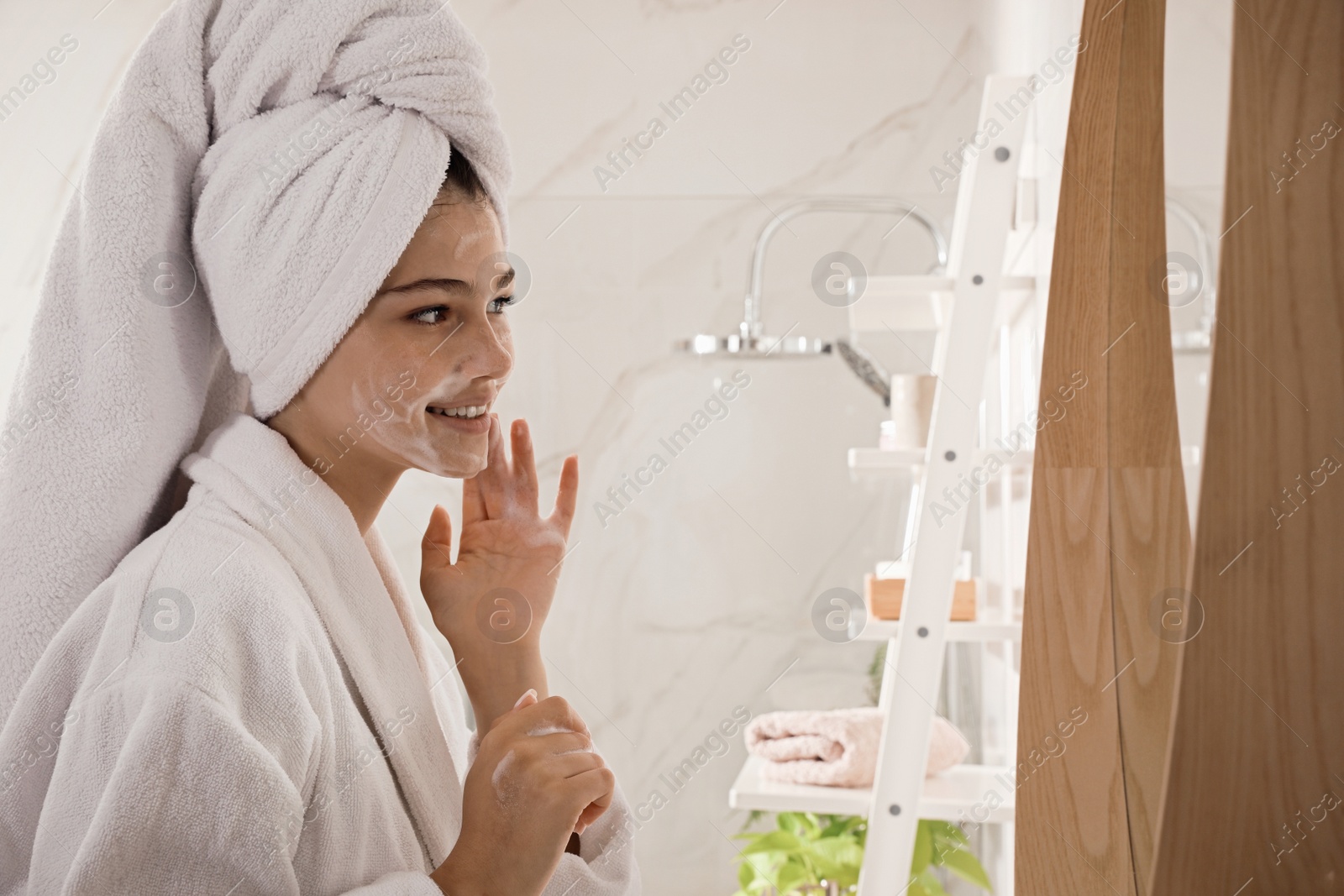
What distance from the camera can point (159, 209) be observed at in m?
0.57

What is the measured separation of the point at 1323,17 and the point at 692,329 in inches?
59.8

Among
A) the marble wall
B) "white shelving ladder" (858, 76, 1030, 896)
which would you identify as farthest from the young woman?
the marble wall

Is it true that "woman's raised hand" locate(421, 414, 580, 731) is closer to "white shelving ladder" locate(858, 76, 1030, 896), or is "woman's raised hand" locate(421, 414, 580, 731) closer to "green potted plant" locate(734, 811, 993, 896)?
"white shelving ladder" locate(858, 76, 1030, 896)

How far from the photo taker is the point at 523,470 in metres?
0.75

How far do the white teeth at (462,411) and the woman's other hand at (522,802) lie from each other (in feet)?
0.63

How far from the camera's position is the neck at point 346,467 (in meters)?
0.62

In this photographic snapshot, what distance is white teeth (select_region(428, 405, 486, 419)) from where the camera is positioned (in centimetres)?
63

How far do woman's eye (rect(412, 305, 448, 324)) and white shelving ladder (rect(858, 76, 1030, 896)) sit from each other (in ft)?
2.29

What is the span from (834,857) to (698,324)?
3.14 feet

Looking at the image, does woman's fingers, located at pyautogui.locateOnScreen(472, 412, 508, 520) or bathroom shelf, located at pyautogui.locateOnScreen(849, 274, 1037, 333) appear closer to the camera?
woman's fingers, located at pyautogui.locateOnScreen(472, 412, 508, 520)

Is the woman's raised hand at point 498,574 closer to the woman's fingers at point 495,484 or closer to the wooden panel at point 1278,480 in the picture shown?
the woman's fingers at point 495,484

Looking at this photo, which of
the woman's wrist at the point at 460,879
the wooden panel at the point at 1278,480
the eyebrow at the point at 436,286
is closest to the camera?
the wooden panel at the point at 1278,480

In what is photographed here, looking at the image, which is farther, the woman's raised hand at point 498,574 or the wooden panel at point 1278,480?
the woman's raised hand at point 498,574

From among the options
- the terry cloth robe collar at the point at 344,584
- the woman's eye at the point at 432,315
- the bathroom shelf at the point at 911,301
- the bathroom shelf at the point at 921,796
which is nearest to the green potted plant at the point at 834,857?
the bathroom shelf at the point at 921,796
